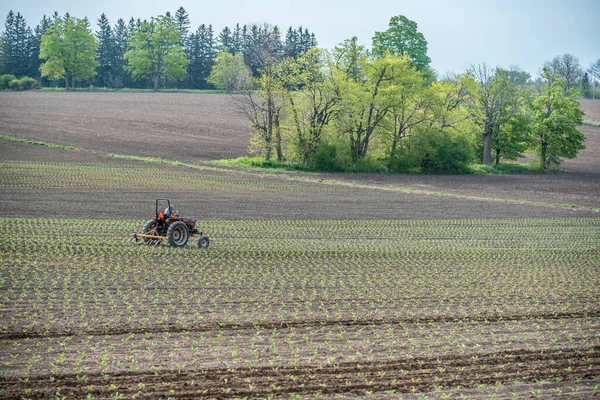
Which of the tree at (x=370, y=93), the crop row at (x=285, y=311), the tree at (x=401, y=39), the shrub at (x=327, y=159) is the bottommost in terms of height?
the crop row at (x=285, y=311)

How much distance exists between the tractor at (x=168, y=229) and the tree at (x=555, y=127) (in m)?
53.0

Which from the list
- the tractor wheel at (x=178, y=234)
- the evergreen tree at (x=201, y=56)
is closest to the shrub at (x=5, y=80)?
the evergreen tree at (x=201, y=56)

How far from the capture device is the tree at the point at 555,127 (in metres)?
68.5

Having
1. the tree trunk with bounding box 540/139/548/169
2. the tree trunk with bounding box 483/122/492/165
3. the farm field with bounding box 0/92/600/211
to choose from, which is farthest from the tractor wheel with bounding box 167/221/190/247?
the tree trunk with bounding box 540/139/548/169

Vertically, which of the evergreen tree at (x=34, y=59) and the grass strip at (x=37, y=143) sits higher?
the evergreen tree at (x=34, y=59)

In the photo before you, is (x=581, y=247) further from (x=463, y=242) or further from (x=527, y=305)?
(x=527, y=305)

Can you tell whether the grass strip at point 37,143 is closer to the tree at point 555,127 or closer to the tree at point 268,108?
the tree at point 268,108

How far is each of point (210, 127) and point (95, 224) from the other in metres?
56.4

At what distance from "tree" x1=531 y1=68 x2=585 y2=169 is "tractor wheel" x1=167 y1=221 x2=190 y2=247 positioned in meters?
53.3

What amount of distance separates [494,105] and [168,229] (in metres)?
51.1

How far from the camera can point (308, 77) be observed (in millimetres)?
58125

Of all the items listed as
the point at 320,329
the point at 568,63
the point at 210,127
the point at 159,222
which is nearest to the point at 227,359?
the point at 320,329

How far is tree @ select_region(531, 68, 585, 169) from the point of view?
68.5m

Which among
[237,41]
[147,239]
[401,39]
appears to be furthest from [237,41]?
[147,239]
